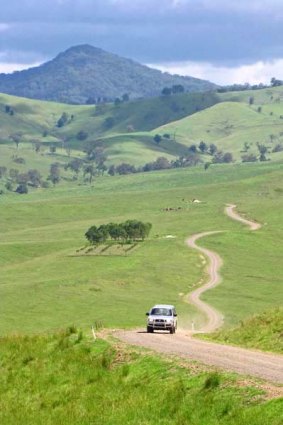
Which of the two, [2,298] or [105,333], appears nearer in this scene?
[105,333]

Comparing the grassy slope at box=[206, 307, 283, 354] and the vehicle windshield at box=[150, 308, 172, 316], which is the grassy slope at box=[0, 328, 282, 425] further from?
the vehicle windshield at box=[150, 308, 172, 316]

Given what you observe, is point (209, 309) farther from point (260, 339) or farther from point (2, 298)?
point (260, 339)

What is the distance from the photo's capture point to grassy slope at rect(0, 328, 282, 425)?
112 ft

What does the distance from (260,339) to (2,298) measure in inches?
4717

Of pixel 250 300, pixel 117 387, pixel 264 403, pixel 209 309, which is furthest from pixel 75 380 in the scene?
pixel 250 300

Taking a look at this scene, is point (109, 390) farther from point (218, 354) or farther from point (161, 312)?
point (161, 312)

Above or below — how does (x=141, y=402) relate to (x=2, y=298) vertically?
above

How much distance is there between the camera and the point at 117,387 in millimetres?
41094

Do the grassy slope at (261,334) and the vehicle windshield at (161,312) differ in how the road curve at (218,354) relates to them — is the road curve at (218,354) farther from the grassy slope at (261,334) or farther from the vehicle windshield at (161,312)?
the vehicle windshield at (161,312)

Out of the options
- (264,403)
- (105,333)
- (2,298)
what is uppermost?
(264,403)

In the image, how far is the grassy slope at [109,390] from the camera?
34250 mm

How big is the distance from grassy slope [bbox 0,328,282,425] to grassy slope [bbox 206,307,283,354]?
28.9 feet

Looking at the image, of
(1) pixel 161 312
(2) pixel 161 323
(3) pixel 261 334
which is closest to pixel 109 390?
(3) pixel 261 334

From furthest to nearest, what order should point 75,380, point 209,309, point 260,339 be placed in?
point 209,309
point 260,339
point 75,380
